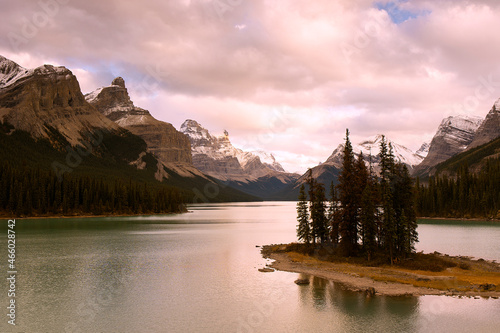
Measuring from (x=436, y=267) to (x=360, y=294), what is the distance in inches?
673

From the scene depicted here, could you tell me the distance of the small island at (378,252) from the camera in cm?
4350

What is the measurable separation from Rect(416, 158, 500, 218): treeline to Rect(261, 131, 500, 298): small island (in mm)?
109226

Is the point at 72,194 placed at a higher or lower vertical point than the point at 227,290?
higher

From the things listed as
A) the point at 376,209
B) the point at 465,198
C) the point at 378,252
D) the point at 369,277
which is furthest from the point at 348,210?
the point at 465,198

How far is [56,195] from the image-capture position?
158875 mm

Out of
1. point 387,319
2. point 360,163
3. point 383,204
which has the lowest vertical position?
point 387,319

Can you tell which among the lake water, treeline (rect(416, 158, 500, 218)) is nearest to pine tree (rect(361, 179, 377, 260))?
the lake water

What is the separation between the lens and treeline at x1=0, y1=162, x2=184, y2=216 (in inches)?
5886

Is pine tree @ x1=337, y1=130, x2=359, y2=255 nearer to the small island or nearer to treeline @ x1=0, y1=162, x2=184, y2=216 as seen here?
the small island

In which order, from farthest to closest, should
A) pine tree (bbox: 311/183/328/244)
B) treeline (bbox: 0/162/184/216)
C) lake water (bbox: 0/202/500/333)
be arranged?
1. treeline (bbox: 0/162/184/216)
2. pine tree (bbox: 311/183/328/244)
3. lake water (bbox: 0/202/500/333)

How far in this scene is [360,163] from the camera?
64812mm

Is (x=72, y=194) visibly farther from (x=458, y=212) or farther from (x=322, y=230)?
(x=458, y=212)

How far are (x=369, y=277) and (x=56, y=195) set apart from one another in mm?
145753

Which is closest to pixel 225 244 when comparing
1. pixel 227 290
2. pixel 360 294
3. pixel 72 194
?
pixel 227 290
